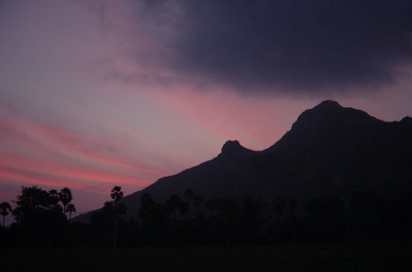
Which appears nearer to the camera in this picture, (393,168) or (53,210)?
(53,210)

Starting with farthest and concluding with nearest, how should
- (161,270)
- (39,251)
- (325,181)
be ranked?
1. (325,181)
2. (39,251)
3. (161,270)

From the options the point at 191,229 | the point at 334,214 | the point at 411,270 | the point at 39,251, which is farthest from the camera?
the point at 334,214

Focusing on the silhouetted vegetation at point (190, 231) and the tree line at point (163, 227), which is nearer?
the silhouetted vegetation at point (190, 231)

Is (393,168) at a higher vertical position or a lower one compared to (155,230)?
higher

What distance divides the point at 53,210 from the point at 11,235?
1058 cm

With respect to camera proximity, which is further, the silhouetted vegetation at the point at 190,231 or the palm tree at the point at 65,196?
the palm tree at the point at 65,196

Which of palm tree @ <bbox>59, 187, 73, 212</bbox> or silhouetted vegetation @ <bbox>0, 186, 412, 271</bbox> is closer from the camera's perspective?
silhouetted vegetation @ <bbox>0, 186, 412, 271</bbox>

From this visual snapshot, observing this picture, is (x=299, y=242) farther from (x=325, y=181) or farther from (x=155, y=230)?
(x=325, y=181)

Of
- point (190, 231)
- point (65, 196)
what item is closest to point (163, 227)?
point (190, 231)

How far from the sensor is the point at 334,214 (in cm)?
8588

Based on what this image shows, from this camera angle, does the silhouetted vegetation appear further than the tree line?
No

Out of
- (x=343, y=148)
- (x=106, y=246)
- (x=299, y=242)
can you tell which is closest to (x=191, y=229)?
(x=106, y=246)

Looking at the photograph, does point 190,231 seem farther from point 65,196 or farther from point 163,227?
point 65,196

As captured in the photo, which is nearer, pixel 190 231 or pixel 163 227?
pixel 190 231
